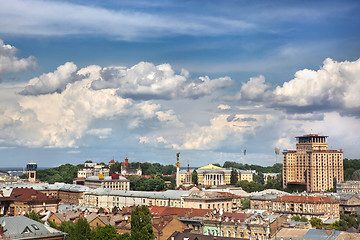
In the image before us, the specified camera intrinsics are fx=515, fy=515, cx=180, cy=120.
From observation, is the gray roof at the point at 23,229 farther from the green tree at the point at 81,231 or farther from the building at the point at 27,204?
the building at the point at 27,204

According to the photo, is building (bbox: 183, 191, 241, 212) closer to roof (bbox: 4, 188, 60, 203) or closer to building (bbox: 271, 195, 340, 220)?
building (bbox: 271, 195, 340, 220)

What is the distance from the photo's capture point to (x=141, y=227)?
101m

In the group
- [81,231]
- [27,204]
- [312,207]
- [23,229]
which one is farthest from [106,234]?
[312,207]

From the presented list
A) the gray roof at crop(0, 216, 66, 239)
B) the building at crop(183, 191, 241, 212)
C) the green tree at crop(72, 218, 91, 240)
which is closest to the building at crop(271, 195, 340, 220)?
the building at crop(183, 191, 241, 212)

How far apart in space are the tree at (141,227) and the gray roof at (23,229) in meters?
15.2

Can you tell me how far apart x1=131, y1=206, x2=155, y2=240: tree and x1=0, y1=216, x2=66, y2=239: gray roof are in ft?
49.9

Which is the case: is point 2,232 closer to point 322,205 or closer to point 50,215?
point 50,215

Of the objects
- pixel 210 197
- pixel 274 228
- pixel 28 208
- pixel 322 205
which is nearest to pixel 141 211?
pixel 274 228

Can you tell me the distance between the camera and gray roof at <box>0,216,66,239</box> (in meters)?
87.2

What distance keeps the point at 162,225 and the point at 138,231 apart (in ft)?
38.4

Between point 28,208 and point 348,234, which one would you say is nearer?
point 348,234

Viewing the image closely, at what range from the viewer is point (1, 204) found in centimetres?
15750

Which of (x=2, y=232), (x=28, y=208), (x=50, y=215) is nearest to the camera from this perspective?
(x=2, y=232)

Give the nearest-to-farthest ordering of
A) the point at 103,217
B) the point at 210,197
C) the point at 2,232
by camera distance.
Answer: the point at 2,232
the point at 103,217
the point at 210,197
